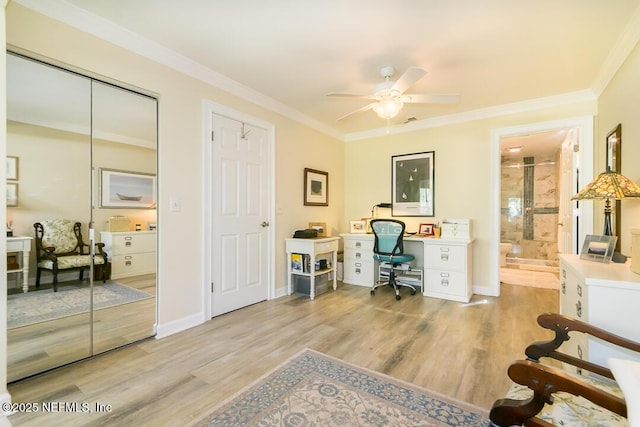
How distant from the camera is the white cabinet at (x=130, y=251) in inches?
86.4

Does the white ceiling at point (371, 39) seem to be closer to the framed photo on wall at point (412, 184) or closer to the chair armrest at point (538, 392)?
the framed photo on wall at point (412, 184)

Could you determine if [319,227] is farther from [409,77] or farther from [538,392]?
[538,392]

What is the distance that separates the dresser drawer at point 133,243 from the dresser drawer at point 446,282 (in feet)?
10.3

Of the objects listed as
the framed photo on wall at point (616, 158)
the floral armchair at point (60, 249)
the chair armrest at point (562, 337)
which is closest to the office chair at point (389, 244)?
the framed photo on wall at point (616, 158)

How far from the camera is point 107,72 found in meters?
2.11

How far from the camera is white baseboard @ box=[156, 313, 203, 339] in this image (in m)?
2.40

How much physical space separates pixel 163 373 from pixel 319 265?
84.8 inches

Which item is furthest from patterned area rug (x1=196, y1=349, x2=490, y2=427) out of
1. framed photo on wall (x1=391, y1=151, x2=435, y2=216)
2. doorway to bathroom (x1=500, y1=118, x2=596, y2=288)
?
doorway to bathroom (x1=500, y1=118, x2=596, y2=288)

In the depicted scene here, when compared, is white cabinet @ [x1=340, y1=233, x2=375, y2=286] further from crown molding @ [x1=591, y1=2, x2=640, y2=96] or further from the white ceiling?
crown molding @ [x1=591, y1=2, x2=640, y2=96]

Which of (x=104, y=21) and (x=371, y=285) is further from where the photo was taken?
(x=371, y=285)

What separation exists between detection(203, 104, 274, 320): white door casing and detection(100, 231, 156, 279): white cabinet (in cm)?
50

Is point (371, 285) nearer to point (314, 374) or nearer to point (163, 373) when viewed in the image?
point (314, 374)

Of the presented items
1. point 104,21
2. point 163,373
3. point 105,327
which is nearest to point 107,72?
point 104,21

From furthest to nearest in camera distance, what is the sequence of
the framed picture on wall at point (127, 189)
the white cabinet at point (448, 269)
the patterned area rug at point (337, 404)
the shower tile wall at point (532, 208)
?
the shower tile wall at point (532, 208), the white cabinet at point (448, 269), the framed picture on wall at point (127, 189), the patterned area rug at point (337, 404)
